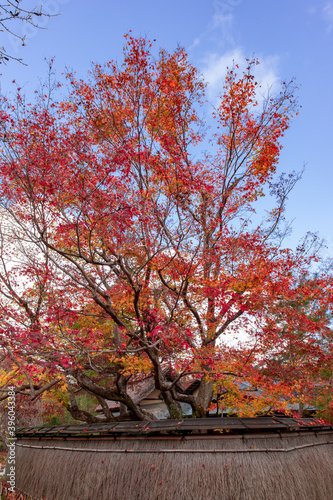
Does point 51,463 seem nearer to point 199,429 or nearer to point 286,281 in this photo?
point 199,429

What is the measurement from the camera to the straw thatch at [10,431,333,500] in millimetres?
7723

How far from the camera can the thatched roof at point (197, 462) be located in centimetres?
777

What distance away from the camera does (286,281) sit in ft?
42.2

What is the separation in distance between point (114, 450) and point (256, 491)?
3856 mm

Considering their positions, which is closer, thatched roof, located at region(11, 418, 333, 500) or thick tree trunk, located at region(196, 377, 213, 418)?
thatched roof, located at region(11, 418, 333, 500)

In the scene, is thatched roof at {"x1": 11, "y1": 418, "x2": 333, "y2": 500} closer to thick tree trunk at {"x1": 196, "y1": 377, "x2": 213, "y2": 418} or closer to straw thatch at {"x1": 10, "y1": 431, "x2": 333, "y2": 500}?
straw thatch at {"x1": 10, "y1": 431, "x2": 333, "y2": 500}

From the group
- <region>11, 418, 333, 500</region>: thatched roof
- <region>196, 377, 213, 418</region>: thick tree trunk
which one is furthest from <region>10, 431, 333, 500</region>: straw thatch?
<region>196, 377, 213, 418</region>: thick tree trunk

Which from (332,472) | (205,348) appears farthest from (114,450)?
(332,472)

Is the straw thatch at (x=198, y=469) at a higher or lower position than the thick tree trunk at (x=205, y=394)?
lower

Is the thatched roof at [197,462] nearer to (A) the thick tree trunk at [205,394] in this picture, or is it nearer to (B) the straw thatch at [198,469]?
(B) the straw thatch at [198,469]

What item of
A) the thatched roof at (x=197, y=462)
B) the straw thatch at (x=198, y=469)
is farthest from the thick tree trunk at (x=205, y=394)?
the straw thatch at (x=198, y=469)

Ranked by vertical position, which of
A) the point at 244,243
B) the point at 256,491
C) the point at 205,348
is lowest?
the point at 256,491

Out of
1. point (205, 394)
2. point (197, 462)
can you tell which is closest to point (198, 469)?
point (197, 462)

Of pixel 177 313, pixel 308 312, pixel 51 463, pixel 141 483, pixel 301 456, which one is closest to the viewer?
pixel 141 483
